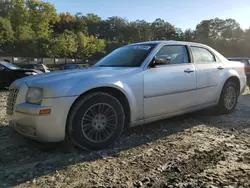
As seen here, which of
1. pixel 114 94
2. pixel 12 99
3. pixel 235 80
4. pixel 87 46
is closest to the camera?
pixel 12 99

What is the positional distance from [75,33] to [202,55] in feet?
201

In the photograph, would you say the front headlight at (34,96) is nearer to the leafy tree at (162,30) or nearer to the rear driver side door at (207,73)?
the rear driver side door at (207,73)

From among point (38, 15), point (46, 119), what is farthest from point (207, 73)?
point (38, 15)

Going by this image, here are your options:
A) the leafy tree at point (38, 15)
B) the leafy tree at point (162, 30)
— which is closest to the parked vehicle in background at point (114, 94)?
the leafy tree at point (38, 15)

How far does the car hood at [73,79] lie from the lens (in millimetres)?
2947

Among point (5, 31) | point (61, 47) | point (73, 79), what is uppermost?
point (5, 31)

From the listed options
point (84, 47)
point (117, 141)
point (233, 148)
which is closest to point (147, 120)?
point (117, 141)

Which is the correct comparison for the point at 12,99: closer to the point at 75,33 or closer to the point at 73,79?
the point at 73,79

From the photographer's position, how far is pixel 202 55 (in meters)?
4.84

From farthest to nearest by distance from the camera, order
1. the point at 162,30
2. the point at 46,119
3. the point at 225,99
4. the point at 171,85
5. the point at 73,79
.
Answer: the point at 162,30 < the point at 225,99 < the point at 171,85 < the point at 73,79 < the point at 46,119

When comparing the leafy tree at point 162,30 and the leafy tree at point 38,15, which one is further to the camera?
the leafy tree at point 162,30

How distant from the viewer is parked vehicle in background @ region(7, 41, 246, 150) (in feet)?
9.70

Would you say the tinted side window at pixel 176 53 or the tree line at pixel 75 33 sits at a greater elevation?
the tree line at pixel 75 33

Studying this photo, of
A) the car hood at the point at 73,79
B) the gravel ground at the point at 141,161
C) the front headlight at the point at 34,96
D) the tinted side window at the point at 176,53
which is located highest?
the tinted side window at the point at 176,53
